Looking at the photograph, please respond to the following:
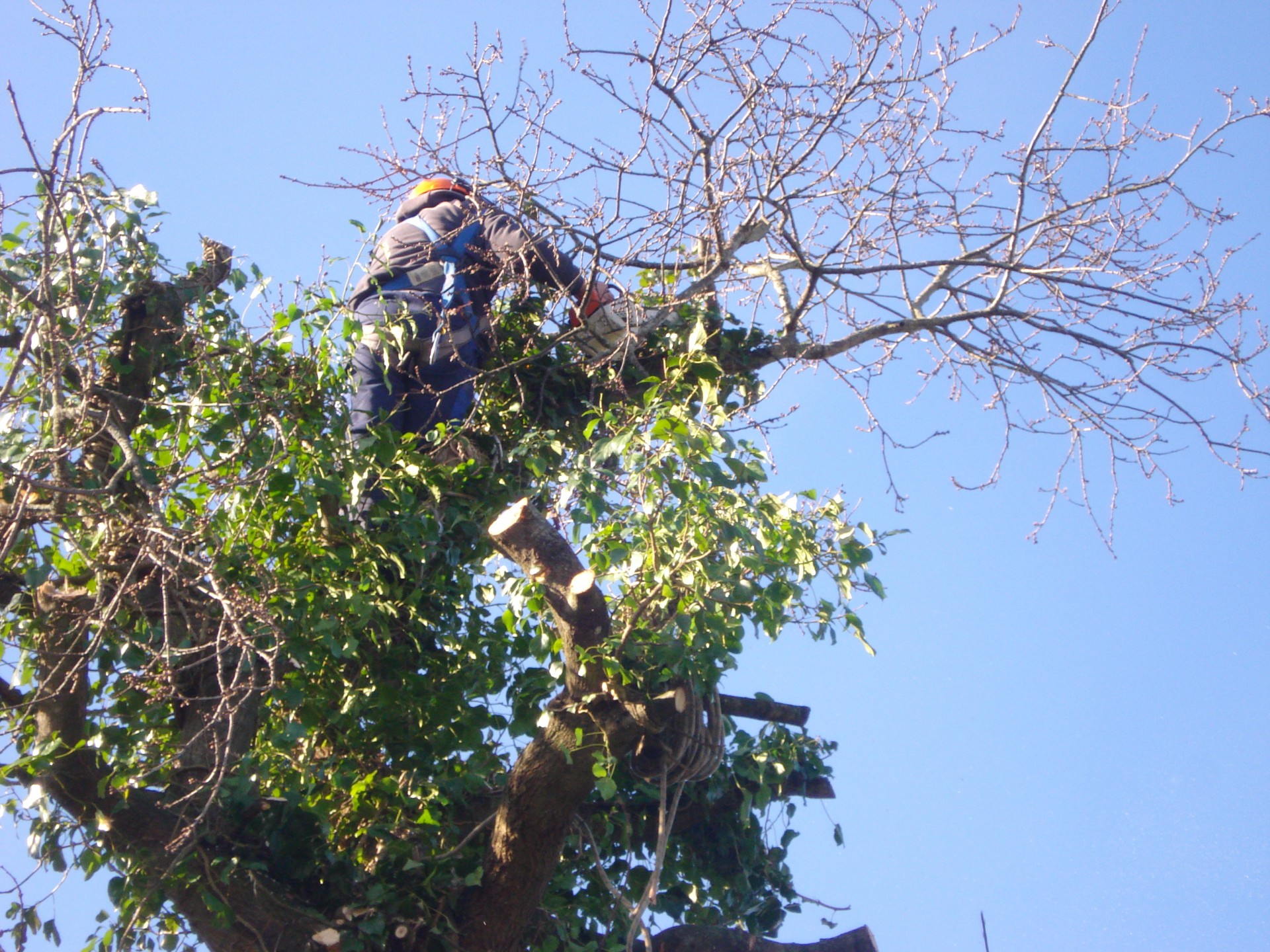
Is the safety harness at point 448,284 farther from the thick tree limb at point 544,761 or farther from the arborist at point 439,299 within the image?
the thick tree limb at point 544,761

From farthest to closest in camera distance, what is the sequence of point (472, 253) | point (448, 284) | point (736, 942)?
point (472, 253)
point (448, 284)
point (736, 942)

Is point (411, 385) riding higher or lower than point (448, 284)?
lower

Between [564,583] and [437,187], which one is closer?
[564,583]

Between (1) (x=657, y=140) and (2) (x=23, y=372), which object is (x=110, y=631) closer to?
(2) (x=23, y=372)

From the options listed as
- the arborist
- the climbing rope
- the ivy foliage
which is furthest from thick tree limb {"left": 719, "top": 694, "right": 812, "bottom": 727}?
the arborist

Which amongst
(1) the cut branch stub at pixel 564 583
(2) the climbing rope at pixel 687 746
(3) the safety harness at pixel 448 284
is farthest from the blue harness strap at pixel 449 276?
(2) the climbing rope at pixel 687 746

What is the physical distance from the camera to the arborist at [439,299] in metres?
3.80

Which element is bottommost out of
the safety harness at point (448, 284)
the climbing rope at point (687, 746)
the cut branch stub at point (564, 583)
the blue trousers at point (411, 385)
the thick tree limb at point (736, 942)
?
the thick tree limb at point (736, 942)

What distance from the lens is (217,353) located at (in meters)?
3.44

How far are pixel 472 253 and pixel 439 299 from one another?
0.22 meters

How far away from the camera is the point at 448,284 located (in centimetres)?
388

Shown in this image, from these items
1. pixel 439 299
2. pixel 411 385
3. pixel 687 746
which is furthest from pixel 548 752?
pixel 439 299

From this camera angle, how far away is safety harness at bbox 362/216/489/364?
385 centimetres

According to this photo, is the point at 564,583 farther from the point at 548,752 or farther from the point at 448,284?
the point at 448,284
